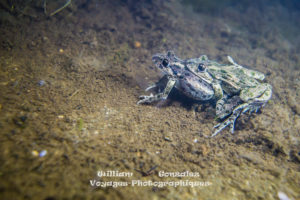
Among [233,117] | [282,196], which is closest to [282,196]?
[282,196]

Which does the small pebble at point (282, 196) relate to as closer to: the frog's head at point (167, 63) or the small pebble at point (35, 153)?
the frog's head at point (167, 63)

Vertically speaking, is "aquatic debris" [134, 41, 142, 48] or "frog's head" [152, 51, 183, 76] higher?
"frog's head" [152, 51, 183, 76]

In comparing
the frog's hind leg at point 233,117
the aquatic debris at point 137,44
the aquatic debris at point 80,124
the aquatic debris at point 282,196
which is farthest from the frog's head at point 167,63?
the aquatic debris at point 282,196

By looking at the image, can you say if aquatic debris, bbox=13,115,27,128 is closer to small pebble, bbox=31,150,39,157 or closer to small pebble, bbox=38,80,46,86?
small pebble, bbox=31,150,39,157

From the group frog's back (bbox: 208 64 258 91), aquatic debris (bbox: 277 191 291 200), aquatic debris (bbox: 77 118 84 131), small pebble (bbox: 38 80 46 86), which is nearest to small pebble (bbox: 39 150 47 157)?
aquatic debris (bbox: 77 118 84 131)

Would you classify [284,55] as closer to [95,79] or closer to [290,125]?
[290,125]

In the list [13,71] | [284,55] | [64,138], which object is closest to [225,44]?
[284,55]

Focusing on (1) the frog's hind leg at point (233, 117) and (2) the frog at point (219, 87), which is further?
(2) the frog at point (219, 87)

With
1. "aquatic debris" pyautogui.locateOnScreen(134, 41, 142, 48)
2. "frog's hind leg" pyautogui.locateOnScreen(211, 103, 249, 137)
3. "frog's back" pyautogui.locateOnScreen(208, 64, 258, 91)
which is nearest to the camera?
"frog's hind leg" pyautogui.locateOnScreen(211, 103, 249, 137)
